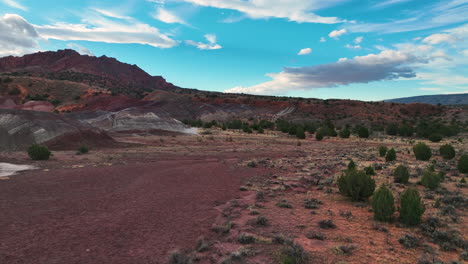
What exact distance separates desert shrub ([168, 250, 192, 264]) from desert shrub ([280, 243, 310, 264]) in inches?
79.2

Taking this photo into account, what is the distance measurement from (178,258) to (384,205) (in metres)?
6.31

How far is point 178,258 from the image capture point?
6.18 metres

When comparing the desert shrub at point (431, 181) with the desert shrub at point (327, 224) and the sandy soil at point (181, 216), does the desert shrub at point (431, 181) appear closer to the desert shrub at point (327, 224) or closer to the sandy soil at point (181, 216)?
the sandy soil at point (181, 216)

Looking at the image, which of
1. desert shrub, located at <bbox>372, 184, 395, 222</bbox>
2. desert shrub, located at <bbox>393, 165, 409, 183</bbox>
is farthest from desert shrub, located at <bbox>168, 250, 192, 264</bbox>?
desert shrub, located at <bbox>393, 165, 409, 183</bbox>

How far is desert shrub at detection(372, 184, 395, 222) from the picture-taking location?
8.81 metres

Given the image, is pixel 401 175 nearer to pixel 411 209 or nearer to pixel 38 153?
pixel 411 209

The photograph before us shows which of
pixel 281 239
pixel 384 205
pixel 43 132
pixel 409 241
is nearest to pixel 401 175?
pixel 384 205

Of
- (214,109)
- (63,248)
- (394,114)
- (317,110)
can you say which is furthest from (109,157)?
(394,114)

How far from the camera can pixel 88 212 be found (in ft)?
30.5

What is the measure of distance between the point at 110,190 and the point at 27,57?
182742 millimetres

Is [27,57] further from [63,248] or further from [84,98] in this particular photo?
[63,248]

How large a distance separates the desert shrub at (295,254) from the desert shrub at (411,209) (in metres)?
4.08

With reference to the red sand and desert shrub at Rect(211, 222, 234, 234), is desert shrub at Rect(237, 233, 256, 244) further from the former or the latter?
the red sand

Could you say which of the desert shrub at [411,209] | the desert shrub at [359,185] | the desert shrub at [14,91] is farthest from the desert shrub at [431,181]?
the desert shrub at [14,91]
